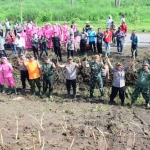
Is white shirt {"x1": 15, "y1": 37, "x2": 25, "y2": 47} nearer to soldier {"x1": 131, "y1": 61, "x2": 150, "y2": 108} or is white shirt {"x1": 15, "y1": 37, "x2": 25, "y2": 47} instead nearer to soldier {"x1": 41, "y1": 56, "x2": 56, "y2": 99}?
soldier {"x1": 41, "y1": 56, "x2": 56, "y2": 99}

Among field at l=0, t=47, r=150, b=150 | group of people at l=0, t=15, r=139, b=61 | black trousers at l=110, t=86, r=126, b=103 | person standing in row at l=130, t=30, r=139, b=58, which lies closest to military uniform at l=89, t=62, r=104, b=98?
black trousers at l=110, t=86, r=126, b=103

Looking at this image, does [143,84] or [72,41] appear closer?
[143,84]

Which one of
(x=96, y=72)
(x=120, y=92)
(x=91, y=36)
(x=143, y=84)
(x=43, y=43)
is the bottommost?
(x=120, y=92)

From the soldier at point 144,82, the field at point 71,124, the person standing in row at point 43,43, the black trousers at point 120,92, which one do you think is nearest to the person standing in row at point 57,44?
the person standing in row at point 43,43

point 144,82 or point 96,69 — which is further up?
point 96,69

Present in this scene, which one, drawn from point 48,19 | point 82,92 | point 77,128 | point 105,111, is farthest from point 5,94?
point 48,19

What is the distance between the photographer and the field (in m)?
9.07

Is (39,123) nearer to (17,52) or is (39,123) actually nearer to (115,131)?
(115,131)

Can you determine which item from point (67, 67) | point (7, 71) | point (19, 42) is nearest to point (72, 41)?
point (19, 42)

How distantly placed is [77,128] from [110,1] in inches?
1694

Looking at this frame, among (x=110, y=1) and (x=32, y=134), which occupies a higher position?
(x=110, y=1)

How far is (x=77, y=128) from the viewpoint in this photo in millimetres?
10016

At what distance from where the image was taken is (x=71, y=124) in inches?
412

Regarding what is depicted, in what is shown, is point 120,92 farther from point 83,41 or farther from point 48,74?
point 83,41
